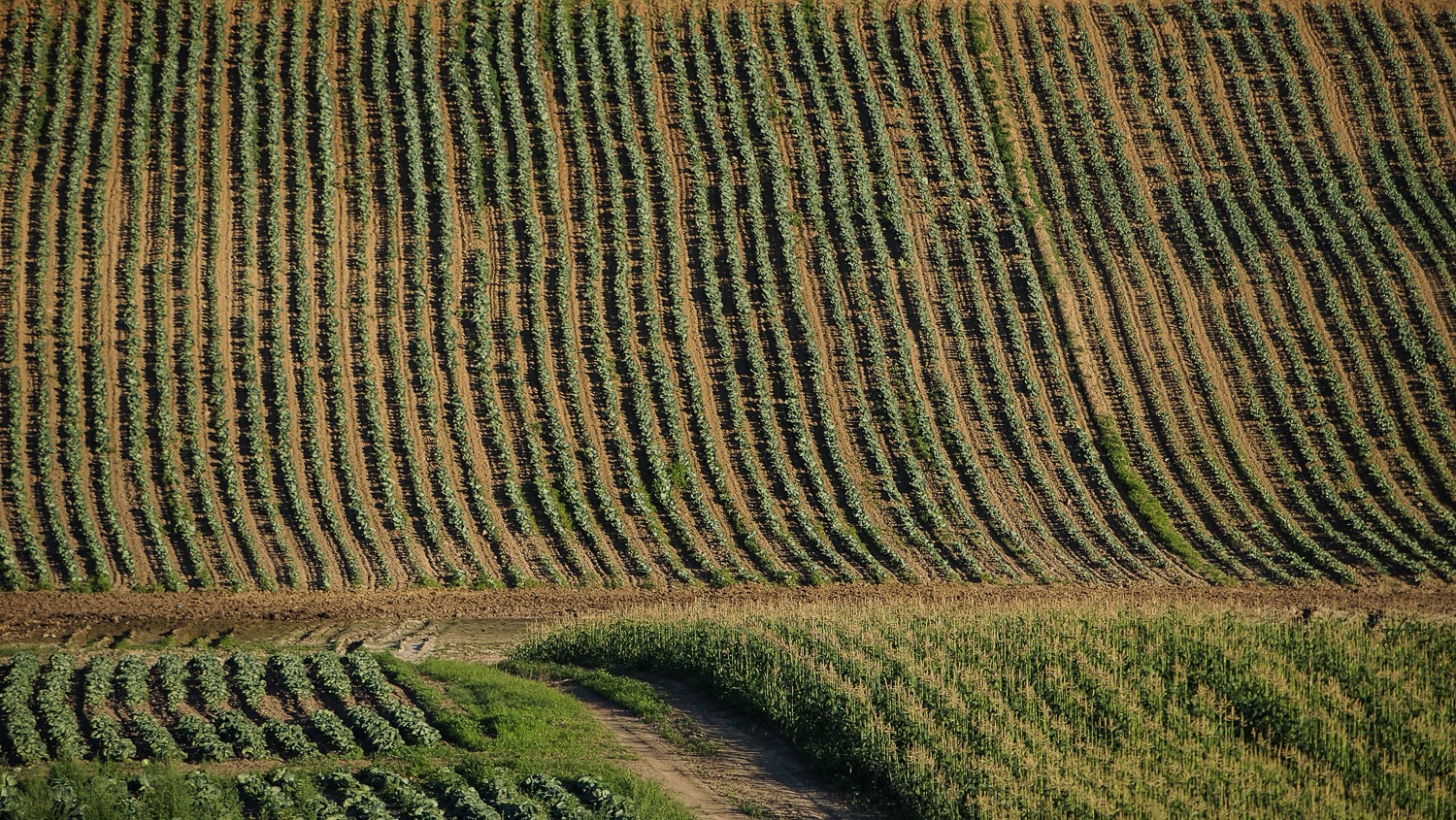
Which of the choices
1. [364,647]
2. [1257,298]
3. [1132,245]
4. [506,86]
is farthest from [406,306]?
[1257,298]

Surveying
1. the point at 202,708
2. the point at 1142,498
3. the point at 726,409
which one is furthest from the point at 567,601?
the point at 1142,498

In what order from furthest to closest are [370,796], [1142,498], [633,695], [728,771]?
[1142,498] → [633,695] → [728,771] → [370,796]

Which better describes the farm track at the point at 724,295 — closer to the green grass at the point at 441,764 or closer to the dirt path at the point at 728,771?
the green grass at the point at 441,764

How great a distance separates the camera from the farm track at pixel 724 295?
31703mm

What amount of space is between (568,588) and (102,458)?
1271 centimetres

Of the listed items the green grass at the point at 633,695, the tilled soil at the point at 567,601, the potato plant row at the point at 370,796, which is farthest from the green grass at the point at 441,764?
the tilled soil at the point at 567,601

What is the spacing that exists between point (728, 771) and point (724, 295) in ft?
71.9

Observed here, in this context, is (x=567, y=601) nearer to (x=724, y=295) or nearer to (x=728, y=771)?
(x=728, y=771)

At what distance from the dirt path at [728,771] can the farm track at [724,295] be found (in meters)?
9.39

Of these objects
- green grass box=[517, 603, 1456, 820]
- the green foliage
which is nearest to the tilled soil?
the green foliage

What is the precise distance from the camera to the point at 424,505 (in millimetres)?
32094

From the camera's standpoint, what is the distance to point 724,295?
127ft

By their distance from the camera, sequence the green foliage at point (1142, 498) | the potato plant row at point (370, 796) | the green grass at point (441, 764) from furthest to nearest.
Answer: the green foliage at point (1142, 498), the potato plant row at point (370, 796), the green grass at point (441, 764)

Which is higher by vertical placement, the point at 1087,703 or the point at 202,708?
the point at 202,708
